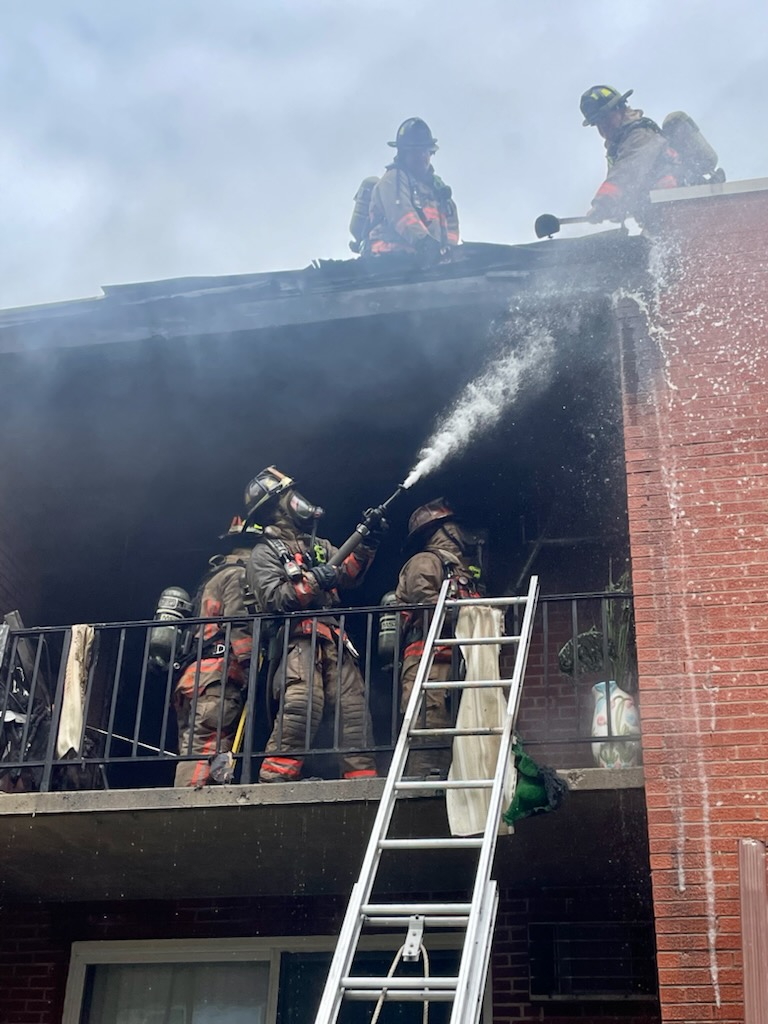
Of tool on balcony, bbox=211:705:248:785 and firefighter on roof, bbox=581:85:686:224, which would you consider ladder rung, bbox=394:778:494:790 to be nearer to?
tool on balcony, bbox=211:705:248:785

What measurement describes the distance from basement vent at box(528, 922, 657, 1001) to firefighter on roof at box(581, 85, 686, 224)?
3648 millimetres

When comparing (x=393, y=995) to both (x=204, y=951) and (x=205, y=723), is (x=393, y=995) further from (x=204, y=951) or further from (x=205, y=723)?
(x=204, y=951)

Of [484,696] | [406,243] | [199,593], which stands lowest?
[484,696]

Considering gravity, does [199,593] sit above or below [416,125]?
below

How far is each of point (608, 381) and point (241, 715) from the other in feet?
9.29

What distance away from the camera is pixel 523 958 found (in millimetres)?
6535

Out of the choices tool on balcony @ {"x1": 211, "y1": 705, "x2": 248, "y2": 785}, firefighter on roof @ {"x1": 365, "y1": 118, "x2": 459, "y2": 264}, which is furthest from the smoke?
tool on balcony @ {"x1": 211, "y1": 705, "x2": 248, "y2": 785}

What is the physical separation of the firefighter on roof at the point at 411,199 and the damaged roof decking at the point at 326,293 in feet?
6.85

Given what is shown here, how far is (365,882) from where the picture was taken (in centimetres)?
441

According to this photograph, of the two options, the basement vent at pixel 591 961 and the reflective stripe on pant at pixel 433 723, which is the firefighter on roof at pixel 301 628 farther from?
the basement vent at pixel 591 961

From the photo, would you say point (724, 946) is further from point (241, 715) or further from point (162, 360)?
point (162, 360)

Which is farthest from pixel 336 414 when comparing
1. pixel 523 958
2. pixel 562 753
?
pixel 523 958

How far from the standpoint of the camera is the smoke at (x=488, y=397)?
7.31 metres

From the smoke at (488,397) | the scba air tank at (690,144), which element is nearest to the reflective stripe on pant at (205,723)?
the smoke at (488,397)
